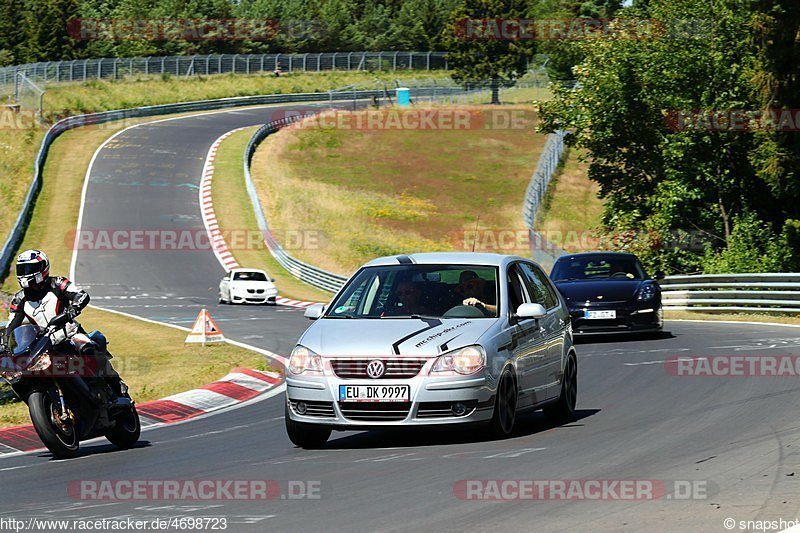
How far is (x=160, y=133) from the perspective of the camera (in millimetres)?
72688

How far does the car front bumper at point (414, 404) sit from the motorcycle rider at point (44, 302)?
2204mm

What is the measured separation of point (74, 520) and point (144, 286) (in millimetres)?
34432

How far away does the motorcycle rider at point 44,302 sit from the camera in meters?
10.4

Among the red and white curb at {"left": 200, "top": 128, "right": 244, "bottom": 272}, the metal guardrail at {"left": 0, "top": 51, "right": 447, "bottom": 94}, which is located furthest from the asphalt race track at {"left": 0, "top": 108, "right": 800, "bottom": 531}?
the metal guardrail at {"left": 0, "top": 51, "right": 447, "bottom": 94}

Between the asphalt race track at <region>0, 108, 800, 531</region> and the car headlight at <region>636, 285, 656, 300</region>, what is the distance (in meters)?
1.83

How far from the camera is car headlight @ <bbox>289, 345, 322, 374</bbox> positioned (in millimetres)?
9922

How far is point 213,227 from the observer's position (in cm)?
5188

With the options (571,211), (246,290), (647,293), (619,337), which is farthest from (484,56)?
(647,293)

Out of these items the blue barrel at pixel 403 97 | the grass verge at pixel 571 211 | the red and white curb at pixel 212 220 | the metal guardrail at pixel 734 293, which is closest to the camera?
the metal guardrail at pixel 734 293

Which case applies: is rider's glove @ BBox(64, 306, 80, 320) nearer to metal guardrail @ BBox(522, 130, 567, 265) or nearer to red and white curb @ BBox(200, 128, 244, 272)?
metal guardrail @ BBox(522, 130, 567, 265)

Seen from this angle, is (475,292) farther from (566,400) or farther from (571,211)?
(571,211)

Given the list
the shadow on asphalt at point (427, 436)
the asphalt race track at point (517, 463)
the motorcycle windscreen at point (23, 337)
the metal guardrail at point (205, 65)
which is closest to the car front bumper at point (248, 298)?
the asphalt race track at point (517, 463)

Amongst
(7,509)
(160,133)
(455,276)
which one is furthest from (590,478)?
(160,133)

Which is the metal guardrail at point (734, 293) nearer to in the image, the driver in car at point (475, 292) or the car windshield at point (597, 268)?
the car windshield at point (597, 268)
